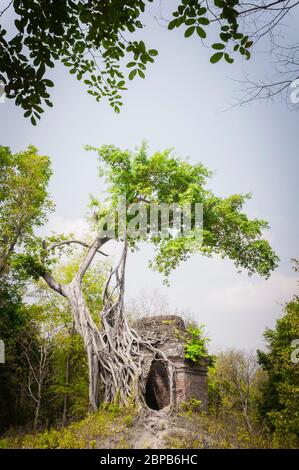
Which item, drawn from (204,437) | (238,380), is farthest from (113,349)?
(238,380)

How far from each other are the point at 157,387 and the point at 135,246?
576cm

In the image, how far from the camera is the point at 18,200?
1332 centimetres

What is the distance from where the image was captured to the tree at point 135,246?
10289 millimetres

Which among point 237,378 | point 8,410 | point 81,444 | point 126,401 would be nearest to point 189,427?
point 126,401

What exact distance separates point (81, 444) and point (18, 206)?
977cm

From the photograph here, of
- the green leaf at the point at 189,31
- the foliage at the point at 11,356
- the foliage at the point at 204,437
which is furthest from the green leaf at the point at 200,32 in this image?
the foliage at the point at 11,356

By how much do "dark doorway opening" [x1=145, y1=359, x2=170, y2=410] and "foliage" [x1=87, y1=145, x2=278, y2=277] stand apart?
3.76 m

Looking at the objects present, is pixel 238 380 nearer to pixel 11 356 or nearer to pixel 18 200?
pixel 11 356

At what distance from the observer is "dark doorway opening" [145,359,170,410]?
1155cm

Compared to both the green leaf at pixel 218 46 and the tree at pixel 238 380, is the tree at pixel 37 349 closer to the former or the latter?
the tree at pixel 238 380

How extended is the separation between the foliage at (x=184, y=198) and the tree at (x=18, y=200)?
3.16 m

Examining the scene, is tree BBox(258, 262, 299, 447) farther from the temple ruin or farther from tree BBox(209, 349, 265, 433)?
tree BBox(209, 349, 265, 433)

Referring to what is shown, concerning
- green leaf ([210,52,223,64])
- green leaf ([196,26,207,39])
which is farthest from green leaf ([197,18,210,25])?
green leaf ([210,52,223,64])
